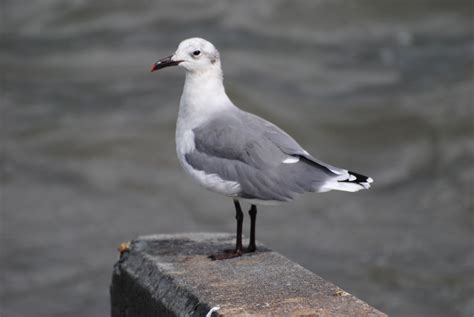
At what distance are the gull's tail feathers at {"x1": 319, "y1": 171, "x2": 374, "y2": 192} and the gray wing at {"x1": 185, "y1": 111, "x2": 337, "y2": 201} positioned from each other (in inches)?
1.5

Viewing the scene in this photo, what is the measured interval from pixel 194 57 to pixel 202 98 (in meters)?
0.21

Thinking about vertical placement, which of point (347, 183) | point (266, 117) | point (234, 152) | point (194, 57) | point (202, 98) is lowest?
point (347, 183)

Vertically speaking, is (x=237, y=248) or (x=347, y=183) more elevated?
(x=347, y=183)

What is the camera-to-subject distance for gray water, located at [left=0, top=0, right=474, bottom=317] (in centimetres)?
721

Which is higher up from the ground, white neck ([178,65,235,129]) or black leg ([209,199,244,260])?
white neck ([178,65,235,129])

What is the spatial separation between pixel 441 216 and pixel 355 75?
3519 millimetres

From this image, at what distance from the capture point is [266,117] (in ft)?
34.0

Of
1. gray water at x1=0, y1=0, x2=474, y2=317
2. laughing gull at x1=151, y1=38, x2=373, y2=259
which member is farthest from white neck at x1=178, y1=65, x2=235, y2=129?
gray water at x1=0, y1=0, x2=474, y2=317

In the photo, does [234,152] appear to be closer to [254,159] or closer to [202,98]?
[254,159]

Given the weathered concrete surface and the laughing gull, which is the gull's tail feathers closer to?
the laughing gull

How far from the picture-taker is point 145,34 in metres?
12.3

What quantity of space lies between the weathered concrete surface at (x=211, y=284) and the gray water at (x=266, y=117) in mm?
1944

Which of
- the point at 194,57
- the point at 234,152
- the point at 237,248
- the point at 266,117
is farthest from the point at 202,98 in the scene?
the point at 266,117

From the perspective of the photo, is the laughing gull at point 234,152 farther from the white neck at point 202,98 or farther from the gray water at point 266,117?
the gray water at point 266,117
